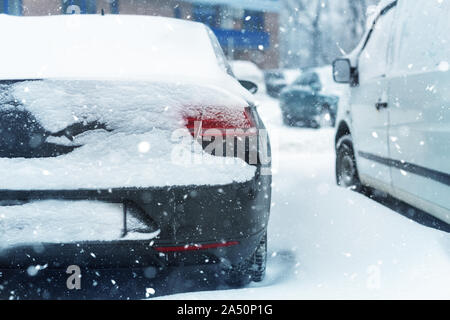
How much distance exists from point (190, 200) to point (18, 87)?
2.97 feet

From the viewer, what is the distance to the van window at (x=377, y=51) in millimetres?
4223

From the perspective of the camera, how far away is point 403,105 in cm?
353

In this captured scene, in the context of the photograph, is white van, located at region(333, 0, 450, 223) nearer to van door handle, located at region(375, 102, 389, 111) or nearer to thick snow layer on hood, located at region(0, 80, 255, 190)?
van door handle, located at region(375, 102, 389, 111)

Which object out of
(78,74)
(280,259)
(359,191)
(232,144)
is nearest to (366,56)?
(359,191)

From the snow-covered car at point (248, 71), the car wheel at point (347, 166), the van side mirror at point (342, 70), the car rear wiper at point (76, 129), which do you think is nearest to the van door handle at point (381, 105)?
the van side mirror at point (342, 70)

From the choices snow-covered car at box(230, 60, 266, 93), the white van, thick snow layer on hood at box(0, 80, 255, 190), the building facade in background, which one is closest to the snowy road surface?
the white van

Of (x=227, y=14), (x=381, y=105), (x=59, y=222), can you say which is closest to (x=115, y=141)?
(x=59, y=222)

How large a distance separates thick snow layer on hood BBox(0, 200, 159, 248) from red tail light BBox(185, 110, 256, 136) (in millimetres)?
490

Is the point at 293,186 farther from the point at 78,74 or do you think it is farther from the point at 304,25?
the point at 304,25

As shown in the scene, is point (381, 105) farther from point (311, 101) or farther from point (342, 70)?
point (311, 101)

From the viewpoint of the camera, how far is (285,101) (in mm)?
14672

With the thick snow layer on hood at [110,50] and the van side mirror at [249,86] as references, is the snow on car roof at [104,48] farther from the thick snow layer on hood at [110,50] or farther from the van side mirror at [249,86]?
the van side mirror at [249,86]

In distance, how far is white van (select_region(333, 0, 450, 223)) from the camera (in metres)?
3.05
